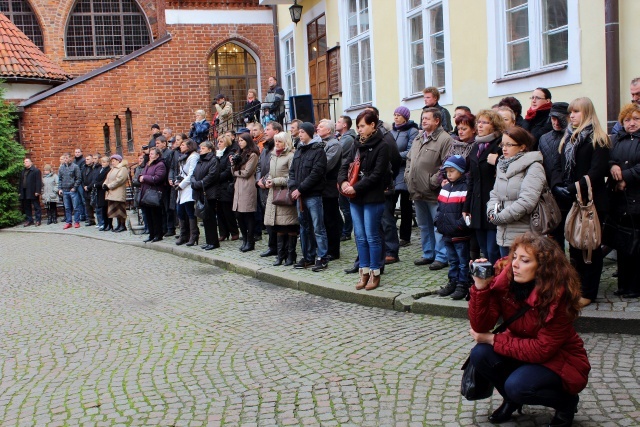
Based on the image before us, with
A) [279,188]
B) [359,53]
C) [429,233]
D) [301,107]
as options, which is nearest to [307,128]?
[279,188]

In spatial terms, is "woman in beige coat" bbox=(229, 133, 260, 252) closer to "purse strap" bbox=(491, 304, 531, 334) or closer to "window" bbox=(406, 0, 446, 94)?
"window" bbox=(406, 0, 446, 94)

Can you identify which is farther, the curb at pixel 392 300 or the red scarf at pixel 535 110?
the red scarf at pixel 535 110

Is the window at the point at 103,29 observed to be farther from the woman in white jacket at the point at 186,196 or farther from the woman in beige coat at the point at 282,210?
the woman in beige coat at the point at 282,210

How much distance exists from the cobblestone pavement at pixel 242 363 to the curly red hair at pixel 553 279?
746mm

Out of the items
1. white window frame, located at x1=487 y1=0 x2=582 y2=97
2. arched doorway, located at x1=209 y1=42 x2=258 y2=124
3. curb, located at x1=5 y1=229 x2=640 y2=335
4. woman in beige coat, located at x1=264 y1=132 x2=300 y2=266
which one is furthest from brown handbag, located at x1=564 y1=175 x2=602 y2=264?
arched doorway, located at x1=209 y1=42 x2=258 y2=124

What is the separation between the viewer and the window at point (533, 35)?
973 cm

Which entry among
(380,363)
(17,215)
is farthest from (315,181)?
(17,215)

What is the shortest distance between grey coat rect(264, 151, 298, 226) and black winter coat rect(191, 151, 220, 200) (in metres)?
1.86

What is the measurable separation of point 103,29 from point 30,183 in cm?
990

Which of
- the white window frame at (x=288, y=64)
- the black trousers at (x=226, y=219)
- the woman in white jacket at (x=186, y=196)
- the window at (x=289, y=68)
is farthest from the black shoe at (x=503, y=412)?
the window at (x=289, y=68)

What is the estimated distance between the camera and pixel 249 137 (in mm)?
12109

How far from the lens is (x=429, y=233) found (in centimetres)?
945

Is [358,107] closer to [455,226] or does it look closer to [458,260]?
[458,260]

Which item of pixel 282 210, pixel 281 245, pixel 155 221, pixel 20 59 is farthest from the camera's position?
pixel 20 59
